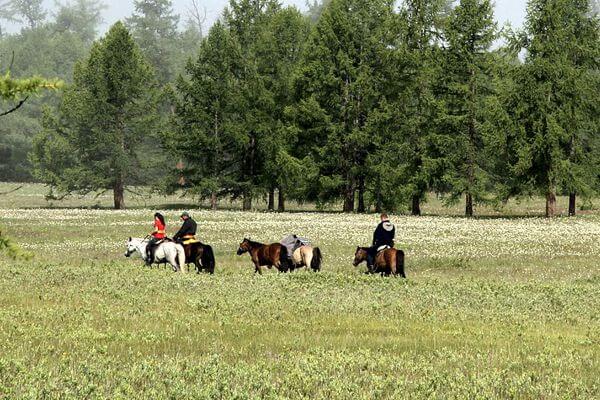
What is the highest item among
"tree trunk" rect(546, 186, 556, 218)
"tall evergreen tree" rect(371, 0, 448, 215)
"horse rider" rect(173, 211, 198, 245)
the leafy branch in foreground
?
"tall evergreen tree" rect(371, 0, 448, 215)

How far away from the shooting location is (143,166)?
71.4 metres

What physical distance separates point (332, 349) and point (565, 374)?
3624 millimetres

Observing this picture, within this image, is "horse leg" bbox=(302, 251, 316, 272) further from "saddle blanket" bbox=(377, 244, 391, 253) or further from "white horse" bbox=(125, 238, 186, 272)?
"white horse" bbox=(125, 238, 186, 272)

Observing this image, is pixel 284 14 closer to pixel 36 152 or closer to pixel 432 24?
pixel 432 24

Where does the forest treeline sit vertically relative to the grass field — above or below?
above

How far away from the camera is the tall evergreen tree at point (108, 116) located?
227ft

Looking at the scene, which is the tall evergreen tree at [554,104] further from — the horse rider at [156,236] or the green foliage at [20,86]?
the green foliage at [20,86]

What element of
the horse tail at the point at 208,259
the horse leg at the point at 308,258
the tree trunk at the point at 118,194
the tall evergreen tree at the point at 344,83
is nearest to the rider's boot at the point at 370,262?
the horse leg at the point at 308,258

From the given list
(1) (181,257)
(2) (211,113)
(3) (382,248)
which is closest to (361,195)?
(2) (211,113)

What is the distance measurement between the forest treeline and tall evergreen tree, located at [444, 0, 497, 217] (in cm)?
13

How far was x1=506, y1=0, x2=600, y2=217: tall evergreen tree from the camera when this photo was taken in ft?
187

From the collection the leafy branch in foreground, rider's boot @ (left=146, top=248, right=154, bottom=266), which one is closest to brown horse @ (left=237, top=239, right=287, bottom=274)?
rider's boot @ (left=146, top=248, right=154, bottom=266)

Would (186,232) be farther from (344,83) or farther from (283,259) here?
(344,83)

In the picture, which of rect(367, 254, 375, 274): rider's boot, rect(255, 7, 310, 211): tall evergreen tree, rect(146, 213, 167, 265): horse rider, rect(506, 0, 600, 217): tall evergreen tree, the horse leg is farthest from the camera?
rect(255, 7, 310, 211): tall evergreen tree
